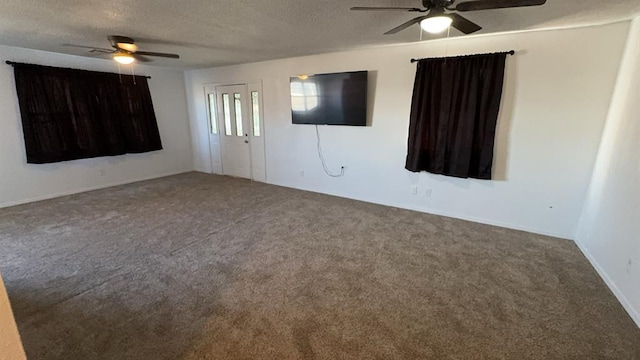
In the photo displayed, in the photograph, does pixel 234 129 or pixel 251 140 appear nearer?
pixel 251 140

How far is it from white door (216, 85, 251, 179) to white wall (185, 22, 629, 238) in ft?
3.35

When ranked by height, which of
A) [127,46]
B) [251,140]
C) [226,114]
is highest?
[127,46]

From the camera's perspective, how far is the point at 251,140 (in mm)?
5992

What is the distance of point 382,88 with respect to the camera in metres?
4.28

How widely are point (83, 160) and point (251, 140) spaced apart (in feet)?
9.71

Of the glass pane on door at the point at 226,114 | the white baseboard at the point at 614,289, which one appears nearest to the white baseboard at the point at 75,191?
the glass pane on door at the point at 226,114

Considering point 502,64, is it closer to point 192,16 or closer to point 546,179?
point 546,179

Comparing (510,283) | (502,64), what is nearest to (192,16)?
(502,64)

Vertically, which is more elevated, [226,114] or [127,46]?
[127,46]

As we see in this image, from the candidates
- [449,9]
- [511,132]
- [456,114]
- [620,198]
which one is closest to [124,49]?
[449,9]

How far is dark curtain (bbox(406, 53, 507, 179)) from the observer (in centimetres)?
347

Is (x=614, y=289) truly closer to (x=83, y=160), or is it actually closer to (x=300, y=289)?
(x=300, y=289)

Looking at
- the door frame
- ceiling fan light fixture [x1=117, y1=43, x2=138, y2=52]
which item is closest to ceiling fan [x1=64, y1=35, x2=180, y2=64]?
ceiling fan light fixture [x1=117, y1=43, x2=138, y2=52]

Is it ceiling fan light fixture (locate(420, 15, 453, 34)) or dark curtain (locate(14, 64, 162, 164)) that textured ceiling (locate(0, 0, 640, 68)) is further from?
dark curtain (locate(14, 64, 162, 164))
